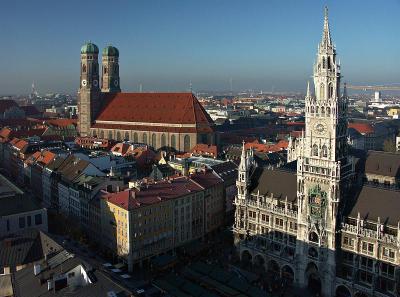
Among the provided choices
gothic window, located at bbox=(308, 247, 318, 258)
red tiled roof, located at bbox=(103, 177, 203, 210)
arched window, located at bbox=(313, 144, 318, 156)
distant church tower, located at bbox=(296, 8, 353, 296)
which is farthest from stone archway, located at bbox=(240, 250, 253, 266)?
arched window, located at bbox=(313, 144, 318, 156)

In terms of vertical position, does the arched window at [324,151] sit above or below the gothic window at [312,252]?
above

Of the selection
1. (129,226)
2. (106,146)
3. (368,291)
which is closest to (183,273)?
(129,226)

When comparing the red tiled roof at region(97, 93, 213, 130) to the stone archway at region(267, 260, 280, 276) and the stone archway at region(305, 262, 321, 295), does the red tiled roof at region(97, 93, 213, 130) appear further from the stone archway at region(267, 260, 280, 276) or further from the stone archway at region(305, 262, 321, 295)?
the stone archway at region(305, 262, 321, 295)

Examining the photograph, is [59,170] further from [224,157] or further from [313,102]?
[313,102]

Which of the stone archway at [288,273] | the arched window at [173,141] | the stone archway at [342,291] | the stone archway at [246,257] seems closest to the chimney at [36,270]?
the stone archway at [246,257]

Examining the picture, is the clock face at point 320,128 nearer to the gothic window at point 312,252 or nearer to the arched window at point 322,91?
the arched window at point 322,91

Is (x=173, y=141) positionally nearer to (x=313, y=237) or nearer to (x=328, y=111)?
(x=313, y=237)

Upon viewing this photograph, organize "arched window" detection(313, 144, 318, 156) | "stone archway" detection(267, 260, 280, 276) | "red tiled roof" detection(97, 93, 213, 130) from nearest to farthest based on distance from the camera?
"arched window" detection(313, 144, 318, 156)
"stone archway" detection(267, 260, 280, 276)
"red tiled roof" detection(97, 93, 213, 130)

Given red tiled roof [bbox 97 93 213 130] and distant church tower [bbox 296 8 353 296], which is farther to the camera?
red tiled roof [bbox 97 93 213 130]
